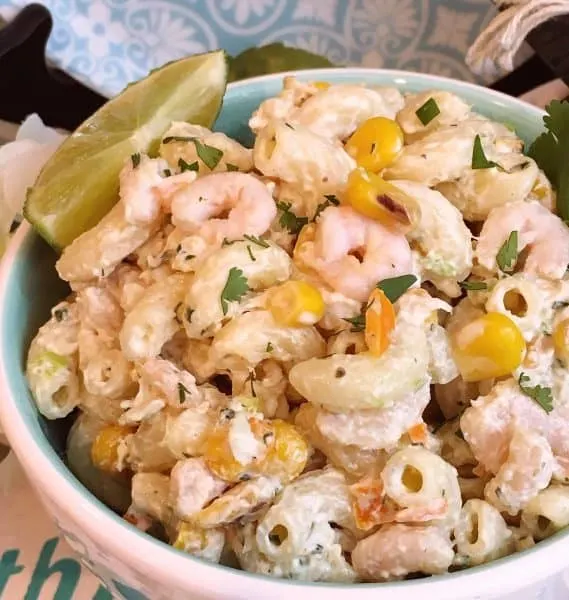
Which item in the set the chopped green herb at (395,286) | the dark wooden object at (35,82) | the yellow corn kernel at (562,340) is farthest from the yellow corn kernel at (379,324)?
the dark wooden object at (35,82)

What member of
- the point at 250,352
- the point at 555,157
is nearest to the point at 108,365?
the point at 250,352

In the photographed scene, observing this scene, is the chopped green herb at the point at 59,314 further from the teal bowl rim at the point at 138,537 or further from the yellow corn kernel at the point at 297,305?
the yellow corn kernel at the point at 297,305

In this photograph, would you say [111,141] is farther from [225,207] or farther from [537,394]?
[537,394]

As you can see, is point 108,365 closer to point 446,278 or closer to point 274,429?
point 274,429

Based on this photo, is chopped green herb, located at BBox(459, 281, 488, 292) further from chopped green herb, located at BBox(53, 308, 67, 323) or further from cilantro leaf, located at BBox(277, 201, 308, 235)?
chopped green herb, located at BBox(53, 308, 67, 323)

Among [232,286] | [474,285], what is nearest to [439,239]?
[474,285]
